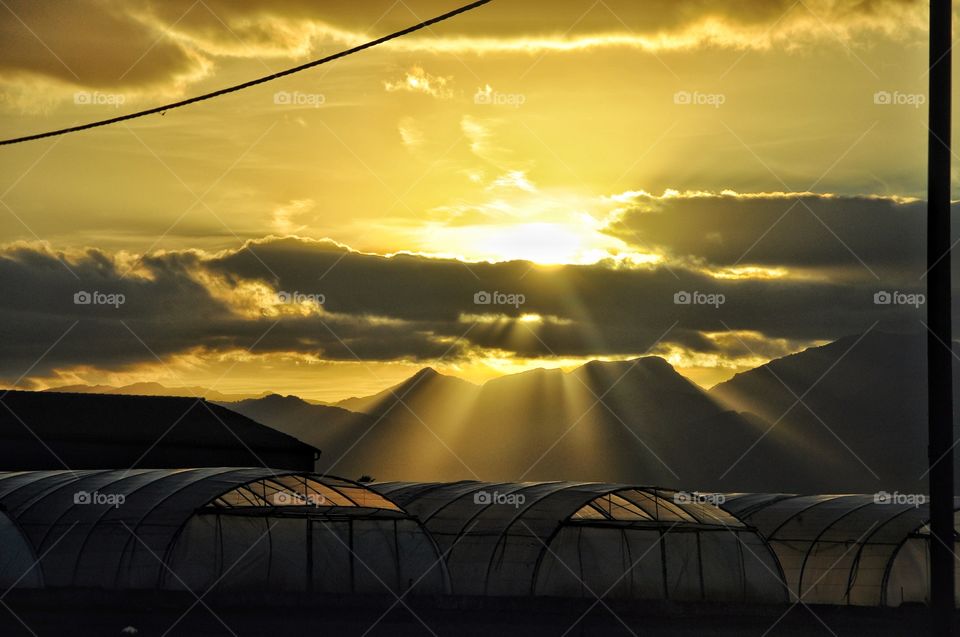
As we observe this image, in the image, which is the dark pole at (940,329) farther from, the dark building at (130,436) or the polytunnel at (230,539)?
the dark building at (130,436)

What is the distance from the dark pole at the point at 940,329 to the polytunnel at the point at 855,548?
20.7 metres

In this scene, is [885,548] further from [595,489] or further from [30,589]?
[30,589]

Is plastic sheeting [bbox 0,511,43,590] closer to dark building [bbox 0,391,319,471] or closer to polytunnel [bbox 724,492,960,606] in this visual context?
polytunnel [bbox 724,492,960,606]

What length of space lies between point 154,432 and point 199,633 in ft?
145

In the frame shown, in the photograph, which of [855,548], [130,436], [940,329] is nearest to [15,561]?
[855,548]

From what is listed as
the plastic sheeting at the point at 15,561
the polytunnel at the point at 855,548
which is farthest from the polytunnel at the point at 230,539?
the polytunnel at the point at 855,548

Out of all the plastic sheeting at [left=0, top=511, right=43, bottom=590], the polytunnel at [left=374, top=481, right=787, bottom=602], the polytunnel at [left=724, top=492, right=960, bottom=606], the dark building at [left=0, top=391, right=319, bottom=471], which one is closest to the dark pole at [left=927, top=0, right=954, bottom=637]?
the polytunnel at [left=374, top=481, right=787, bottom=602]

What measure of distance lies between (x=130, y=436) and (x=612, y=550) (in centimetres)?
3874

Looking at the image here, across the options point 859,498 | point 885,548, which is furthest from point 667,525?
point 859,498

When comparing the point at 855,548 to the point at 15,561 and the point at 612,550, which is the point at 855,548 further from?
the point at 15,561

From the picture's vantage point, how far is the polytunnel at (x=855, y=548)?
3728cm

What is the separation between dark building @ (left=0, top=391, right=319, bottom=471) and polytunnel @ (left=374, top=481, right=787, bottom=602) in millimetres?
32787

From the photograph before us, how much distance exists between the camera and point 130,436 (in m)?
66.5

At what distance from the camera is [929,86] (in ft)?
49.3
